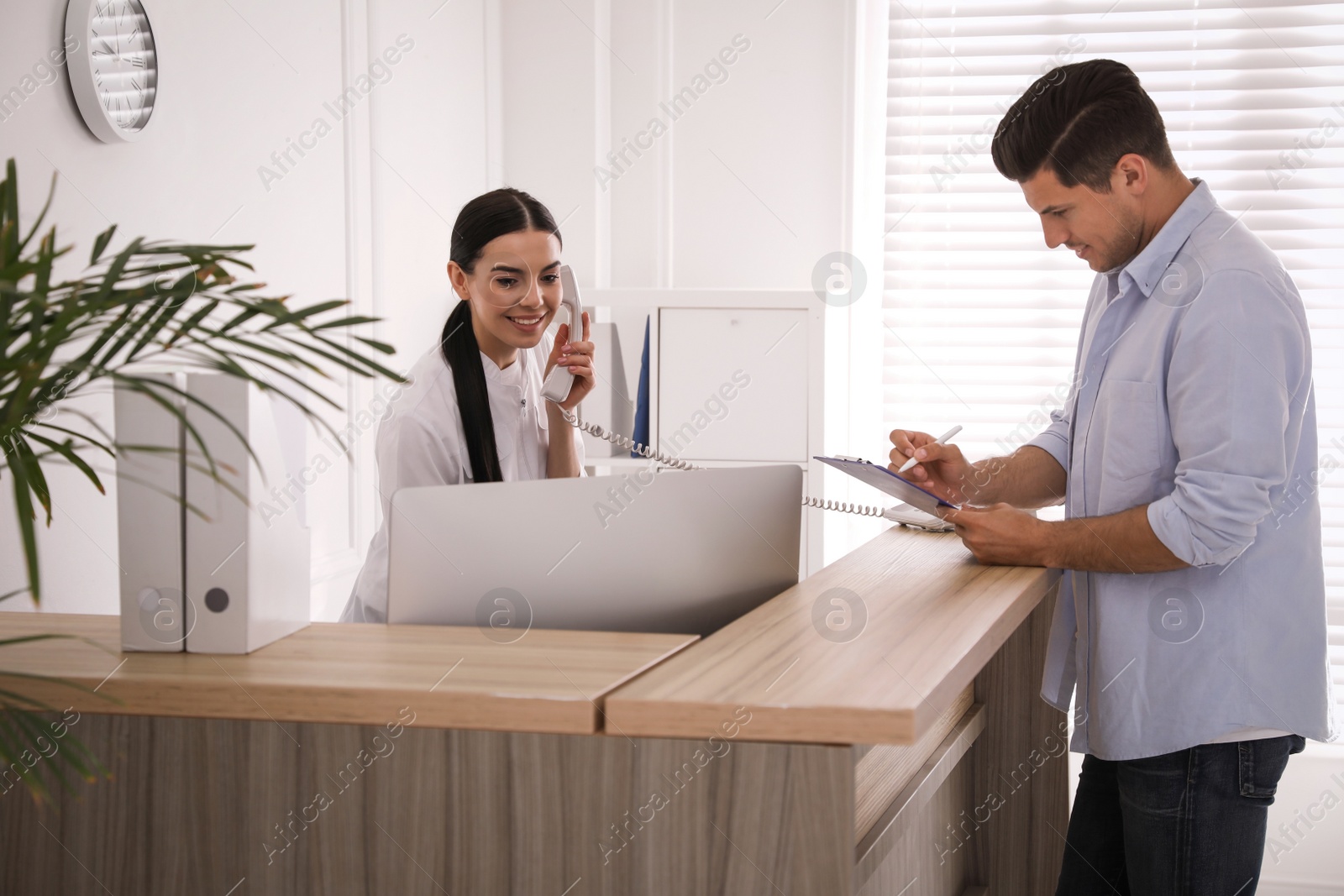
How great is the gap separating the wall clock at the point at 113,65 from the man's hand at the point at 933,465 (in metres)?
1.43

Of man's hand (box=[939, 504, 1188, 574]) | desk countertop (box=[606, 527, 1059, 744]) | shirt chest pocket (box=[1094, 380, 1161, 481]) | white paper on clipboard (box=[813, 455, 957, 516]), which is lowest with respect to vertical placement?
desk countertop (box=[606, 527, 1059, 744])

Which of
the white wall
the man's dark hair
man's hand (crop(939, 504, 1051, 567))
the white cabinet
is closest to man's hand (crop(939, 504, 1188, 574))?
man's hand (crop(939, 504, 1051, 567))

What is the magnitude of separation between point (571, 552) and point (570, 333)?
1.08 meters

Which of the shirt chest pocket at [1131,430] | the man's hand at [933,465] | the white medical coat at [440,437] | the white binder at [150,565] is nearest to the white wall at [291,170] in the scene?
the white medical coat at [440,437]

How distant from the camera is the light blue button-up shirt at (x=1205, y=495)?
149 centimetres

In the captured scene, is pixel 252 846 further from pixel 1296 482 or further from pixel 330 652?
pixel 1296 482

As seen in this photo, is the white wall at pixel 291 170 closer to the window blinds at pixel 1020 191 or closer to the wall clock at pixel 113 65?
the wall clock at pixel 113 65

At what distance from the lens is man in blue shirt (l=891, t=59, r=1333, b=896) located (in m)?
1.50

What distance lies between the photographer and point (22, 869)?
3.55 ft

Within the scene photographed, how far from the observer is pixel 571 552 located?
4.06 feet

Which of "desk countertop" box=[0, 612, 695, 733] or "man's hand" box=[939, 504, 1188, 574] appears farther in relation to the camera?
"man's hand" box=[939, 504, 1188, 574]

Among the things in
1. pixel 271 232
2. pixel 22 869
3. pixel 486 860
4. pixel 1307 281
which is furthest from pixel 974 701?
pixel 1307 281

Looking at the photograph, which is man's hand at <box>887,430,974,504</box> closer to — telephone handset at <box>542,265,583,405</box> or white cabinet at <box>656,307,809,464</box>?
telephone handset at <box>542,265,583,405</box>

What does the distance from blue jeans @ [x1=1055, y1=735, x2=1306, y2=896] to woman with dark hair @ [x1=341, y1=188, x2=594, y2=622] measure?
1.21 meters
